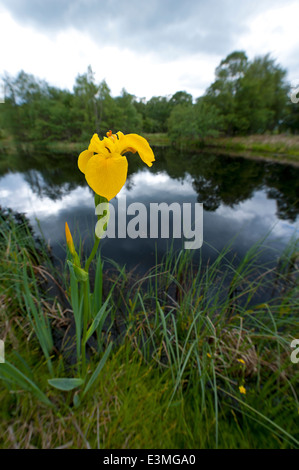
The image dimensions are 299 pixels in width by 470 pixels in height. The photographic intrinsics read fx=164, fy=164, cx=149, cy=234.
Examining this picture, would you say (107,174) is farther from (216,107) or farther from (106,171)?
(216,107)

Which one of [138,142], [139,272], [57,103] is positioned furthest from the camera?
[57,103]

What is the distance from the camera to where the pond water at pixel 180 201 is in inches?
140

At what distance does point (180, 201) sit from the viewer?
5.55m

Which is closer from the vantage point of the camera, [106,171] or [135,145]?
[106,171]

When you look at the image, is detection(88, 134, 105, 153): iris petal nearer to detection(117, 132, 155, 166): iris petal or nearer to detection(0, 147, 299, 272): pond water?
detection(117, 132, 155, 166): iris petal

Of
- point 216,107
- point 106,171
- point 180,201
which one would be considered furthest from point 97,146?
point 216,107

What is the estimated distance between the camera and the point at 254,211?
17.8ft

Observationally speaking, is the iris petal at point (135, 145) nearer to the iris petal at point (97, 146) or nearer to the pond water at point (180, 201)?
the iris petal at point (97, 146)

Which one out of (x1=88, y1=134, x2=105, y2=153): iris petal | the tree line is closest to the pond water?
(x1=88, y1=134, x2=105, y2=153): iris petal

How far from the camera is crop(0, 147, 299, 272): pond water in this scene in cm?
355
